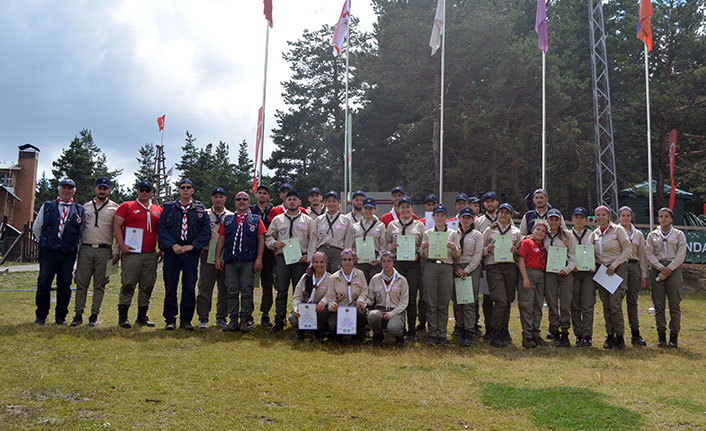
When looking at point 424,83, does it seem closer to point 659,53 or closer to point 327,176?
point 659,53

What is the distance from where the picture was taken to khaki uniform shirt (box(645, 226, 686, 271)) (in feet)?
25.8

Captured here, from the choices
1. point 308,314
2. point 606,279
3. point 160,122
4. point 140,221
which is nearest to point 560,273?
point 606,279

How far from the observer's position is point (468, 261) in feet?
24.3

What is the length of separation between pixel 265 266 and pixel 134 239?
1.95 meters

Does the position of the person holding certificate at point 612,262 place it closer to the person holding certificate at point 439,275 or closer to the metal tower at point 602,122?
the person holding certificate at point 439,275

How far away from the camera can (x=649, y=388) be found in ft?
17.4

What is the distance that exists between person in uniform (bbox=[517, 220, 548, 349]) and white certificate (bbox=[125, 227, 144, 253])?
5.47 m

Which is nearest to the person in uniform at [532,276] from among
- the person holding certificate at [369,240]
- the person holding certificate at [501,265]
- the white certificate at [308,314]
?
the person holding certificate at [501,265]

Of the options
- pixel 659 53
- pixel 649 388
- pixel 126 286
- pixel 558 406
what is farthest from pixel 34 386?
pixel 659 53

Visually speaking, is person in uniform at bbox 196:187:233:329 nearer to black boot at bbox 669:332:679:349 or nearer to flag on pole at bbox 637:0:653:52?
black boot at bbox 669:332:679:349

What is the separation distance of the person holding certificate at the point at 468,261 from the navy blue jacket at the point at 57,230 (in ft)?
17.8

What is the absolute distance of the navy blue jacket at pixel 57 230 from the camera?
23.9 ft

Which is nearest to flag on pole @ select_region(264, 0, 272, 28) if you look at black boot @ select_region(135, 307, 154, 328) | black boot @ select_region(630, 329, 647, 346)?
black boot @ select_region(135, 307, 154, 328)

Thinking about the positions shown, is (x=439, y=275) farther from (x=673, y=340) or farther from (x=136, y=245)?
(x=136, y=245)
